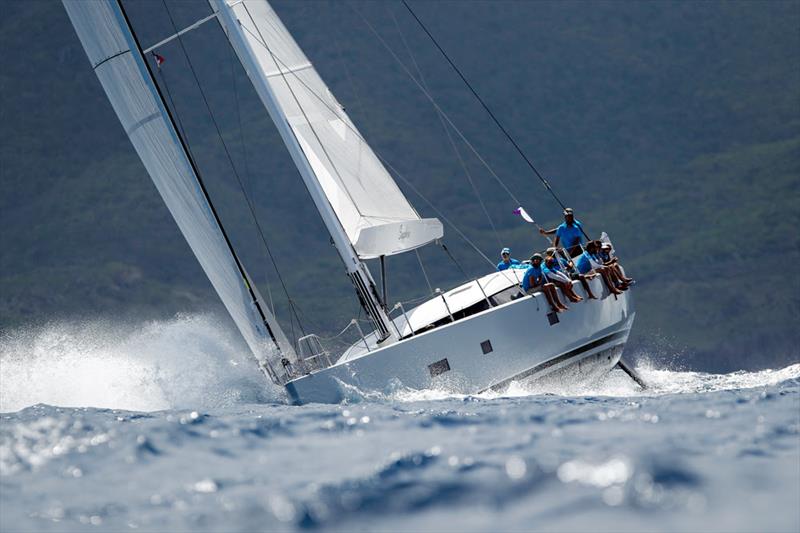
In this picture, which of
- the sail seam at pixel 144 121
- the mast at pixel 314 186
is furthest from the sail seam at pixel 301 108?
the sail seam at pixel 144 121

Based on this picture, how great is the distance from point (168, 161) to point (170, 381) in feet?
8.63

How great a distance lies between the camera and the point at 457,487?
16.2 ft

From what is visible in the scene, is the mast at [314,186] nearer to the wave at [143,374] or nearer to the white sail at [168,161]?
the white sail at [168,161]

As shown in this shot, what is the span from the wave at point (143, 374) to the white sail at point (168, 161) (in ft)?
2.68

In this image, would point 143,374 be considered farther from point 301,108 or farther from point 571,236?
point 571,236

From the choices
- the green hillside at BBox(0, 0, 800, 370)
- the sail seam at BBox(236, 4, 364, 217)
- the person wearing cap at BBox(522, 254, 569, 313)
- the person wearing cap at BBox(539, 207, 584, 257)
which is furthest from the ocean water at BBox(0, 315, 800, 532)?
the green hillside at BBox(0, 0, 800, 370)

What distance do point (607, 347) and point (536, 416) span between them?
6.23 m

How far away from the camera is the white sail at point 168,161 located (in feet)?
38.6

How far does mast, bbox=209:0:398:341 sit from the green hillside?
30.7m

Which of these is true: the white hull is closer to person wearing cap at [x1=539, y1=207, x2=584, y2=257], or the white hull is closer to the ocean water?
person wearing cap at [x1=539, y1=207, x2=584, y2=257]

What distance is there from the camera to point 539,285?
11.7m

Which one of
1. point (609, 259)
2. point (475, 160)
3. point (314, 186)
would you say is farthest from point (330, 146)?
point (475, 160)

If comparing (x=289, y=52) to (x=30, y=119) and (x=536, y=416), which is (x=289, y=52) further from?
(x=30, y=119)

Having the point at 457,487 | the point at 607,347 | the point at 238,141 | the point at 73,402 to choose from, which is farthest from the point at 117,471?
the point at 238,141
